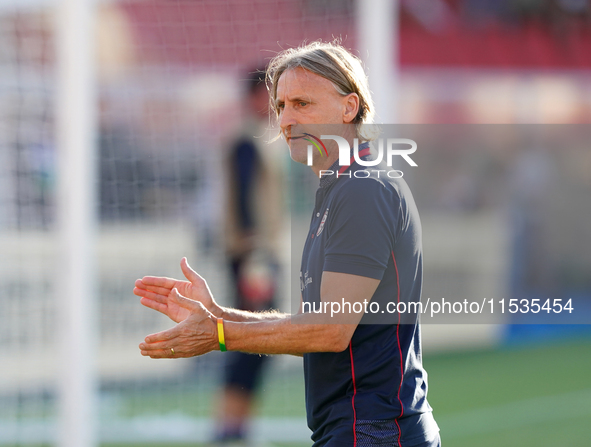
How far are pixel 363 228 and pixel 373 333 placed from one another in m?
0.35

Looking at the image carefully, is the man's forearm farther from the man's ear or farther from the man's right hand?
the man's ear

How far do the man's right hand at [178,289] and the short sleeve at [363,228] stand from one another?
0.49 meters

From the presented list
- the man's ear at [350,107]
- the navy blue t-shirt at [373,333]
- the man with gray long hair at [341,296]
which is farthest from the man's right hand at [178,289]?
the man's ear at [350,107]

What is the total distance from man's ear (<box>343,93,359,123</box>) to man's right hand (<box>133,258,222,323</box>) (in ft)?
2.27

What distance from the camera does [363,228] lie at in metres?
2.03

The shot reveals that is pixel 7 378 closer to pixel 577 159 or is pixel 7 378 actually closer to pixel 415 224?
pixel 415 224

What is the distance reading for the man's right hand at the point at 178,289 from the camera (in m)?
2.33

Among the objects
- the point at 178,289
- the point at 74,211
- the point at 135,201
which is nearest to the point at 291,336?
the point at 178,289

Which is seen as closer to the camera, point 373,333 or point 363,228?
point 363,228

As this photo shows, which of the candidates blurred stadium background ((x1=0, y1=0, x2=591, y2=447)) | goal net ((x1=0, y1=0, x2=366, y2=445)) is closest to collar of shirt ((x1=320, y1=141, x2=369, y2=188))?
blurred stadium background ((x1=0, y1=0, x2=591, y2=447))

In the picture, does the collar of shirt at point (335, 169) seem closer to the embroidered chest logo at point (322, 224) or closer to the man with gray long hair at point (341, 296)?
the man with gray long hair at point (341, 296)

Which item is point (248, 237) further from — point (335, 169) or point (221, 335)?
point (221, 335)

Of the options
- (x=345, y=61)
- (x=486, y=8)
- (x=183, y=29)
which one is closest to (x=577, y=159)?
(x=486, y=8)

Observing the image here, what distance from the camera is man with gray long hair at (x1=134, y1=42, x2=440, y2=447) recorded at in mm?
2037
